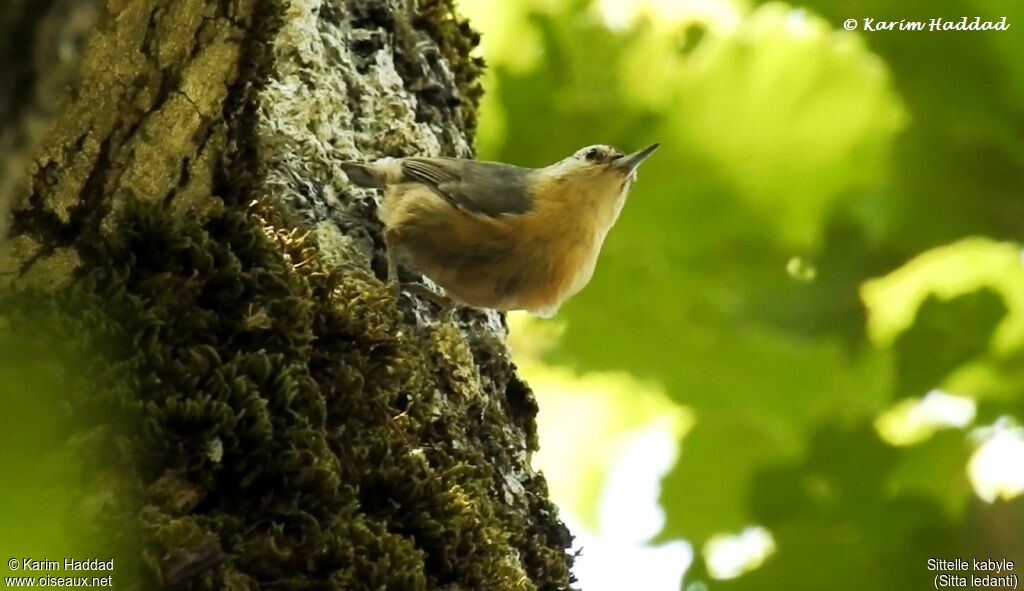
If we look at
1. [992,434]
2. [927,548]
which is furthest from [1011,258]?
[927,548]

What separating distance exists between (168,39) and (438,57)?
208 centimetres

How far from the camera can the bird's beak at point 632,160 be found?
397 cm

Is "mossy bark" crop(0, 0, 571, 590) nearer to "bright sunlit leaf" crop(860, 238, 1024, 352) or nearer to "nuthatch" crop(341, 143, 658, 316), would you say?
"nuthatch" crop(341, 143, 658, 316)

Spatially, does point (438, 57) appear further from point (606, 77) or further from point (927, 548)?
point (927, 548)

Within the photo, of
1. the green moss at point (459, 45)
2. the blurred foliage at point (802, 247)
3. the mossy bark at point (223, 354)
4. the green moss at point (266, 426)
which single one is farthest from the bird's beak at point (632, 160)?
the green moss at point (266, 426)

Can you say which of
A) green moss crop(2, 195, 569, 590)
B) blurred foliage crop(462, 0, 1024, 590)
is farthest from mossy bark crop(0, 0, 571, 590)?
blurred foliage crop(462, 0, 1024, 590)

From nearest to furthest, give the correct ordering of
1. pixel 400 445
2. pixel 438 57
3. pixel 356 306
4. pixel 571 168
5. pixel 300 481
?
pixel 300 481, pixel 400 445, pixel 356 306, pixel 438 57, pixel 571 168

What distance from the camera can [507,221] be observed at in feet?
13.1

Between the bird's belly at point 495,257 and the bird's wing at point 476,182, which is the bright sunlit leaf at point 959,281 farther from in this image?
the bird's wing at point 476,182

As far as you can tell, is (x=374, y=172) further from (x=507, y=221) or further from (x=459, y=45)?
(x=459, y=45)

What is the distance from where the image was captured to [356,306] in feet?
8.46

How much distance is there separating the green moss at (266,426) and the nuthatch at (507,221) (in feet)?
3.08

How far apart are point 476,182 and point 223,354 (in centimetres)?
185

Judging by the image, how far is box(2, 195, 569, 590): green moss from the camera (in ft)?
6.30
